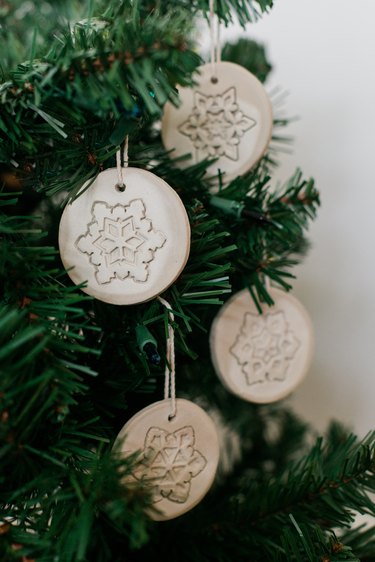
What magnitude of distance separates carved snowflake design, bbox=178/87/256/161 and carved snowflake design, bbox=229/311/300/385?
0.17m

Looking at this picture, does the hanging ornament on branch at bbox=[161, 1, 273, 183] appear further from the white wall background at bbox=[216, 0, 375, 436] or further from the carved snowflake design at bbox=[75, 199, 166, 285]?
the white wall background at bbox=[216, 0, 375, 436]

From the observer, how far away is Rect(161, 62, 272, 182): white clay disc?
477 mm

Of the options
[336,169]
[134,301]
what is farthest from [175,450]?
[336,169]

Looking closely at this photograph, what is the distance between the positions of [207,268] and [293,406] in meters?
0.44

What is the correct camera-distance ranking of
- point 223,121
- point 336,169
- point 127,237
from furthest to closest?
point 336,169 → point 223,121 → point 127,237

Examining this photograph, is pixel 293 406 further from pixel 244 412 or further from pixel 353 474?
pixel 353 474

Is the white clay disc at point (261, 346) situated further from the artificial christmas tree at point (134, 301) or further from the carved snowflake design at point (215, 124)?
the carved snowflake design at point (215, 124)

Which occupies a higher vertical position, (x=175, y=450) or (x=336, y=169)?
(x=336, y=169)

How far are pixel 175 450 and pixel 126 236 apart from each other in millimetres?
171

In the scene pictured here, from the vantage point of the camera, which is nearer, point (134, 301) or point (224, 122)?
point (134, 301)

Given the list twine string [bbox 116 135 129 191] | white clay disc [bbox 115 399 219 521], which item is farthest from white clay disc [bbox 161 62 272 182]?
white clay disc [bbox 115 399 219 521]

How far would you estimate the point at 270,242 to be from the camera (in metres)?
0.49

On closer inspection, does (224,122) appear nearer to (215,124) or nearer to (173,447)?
(215,124)

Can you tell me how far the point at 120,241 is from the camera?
38 cm
